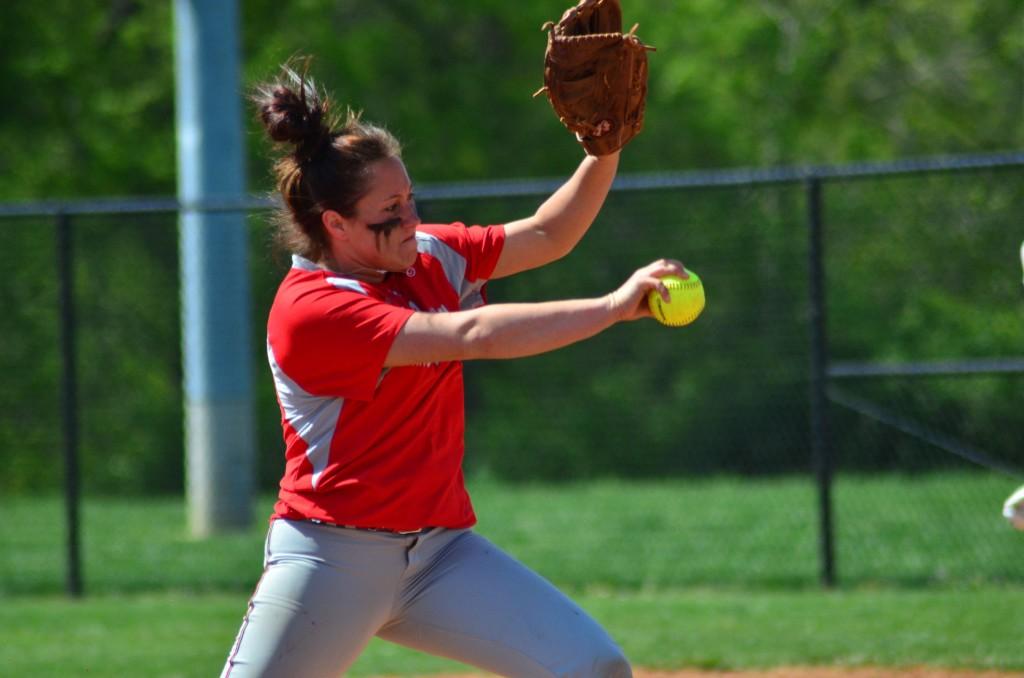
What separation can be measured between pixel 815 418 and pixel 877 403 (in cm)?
459

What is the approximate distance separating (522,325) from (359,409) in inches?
21.8

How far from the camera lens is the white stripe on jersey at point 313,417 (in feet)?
11.7

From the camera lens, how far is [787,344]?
11.9m

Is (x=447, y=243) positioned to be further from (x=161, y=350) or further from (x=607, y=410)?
(x=161, y=350)

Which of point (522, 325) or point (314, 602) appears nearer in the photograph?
point (522, 325)

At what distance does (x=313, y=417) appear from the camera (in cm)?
361

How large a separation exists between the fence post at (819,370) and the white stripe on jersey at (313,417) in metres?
5.07

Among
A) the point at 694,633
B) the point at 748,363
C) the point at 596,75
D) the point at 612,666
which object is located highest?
the point at 596,75

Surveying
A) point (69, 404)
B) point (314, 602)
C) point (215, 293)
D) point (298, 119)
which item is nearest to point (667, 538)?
point (215, 293)

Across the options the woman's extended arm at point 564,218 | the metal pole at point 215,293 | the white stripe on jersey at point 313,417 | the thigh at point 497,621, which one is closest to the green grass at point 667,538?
the metal pole at point 215,293

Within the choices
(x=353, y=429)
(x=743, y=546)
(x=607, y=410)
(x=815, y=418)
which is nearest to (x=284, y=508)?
(x=353, y=429)

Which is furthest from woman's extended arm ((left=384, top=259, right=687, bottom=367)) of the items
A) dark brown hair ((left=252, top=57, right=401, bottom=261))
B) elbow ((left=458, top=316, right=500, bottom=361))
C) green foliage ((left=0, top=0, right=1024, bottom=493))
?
green foliage ((left=0, top=0, right=1024, bottom=493))

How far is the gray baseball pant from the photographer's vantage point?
347 cm

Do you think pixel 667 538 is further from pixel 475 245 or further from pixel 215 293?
pixel 475 245
